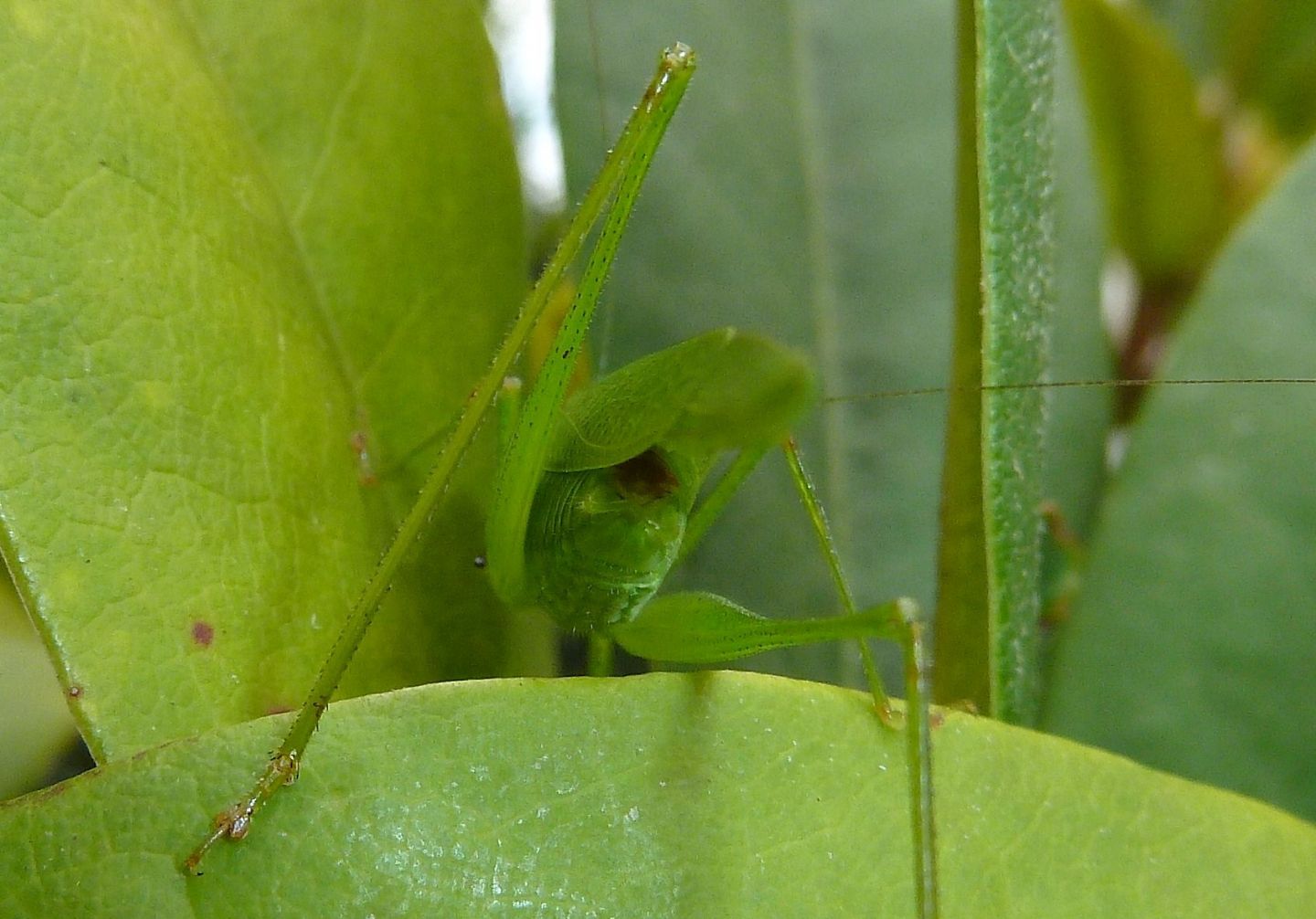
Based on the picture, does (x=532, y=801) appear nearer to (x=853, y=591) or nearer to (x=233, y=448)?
(x=233, y=448)

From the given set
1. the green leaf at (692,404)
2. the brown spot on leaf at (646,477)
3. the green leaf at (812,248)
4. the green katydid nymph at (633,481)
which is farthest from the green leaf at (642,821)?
the green leaf at (812,248)

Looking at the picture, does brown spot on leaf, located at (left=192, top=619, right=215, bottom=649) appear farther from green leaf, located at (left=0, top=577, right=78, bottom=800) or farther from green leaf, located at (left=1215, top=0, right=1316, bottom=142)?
green leaf, located at (left=1215, top=0, right=1316, bottom=142)

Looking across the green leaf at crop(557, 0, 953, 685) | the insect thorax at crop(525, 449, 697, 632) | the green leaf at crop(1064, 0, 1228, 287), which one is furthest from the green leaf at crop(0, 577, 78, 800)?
the green leaf at crop(1064, 0, 1228, 287)

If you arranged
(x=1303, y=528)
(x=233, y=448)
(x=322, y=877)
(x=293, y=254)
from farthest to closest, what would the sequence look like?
(x=1303, y=528), (x=293, y=254), (x=233, y=448), (x=322, y=877)

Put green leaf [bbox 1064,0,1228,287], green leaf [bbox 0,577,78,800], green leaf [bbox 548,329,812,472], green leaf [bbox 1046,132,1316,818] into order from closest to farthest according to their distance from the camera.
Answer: green leaf [bbox 548,329,812,472], green leaf [bbox 0,577,78,800], green leaf [bbox 1046,132,1316,818], green leaf [bbox 1064,0,1228,287]

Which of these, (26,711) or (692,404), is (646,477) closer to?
(692,404)

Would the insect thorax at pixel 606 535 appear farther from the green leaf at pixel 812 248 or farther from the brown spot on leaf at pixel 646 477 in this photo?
the green leaf at pixel 812 248

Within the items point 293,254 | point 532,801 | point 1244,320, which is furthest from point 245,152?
point 1244,320
